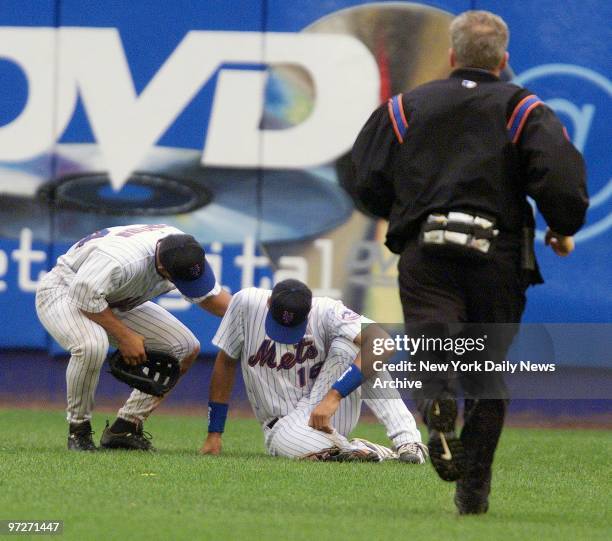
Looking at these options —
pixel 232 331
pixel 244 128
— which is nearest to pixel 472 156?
pixel 232 331

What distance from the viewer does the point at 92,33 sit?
12.5 meters

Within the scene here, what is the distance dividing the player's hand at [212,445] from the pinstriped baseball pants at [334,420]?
0.28 meters

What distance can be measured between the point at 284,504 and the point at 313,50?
7.00m

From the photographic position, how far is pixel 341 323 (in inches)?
329

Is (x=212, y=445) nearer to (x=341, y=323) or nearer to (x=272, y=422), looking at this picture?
(x=272, y=422)

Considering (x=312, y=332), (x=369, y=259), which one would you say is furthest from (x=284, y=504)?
(x=369, y=259)

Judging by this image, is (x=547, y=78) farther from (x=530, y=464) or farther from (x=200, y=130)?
(x=530, y=464)

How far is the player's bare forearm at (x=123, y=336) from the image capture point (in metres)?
8.24

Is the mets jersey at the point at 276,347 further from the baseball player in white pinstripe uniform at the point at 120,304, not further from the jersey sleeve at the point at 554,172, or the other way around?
the jersey sleeve at the point at 554,172

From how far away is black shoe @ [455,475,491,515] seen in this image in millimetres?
5785

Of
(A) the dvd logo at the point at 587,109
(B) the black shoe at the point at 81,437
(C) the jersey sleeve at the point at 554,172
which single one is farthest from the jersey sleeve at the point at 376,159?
(A) the dvd logo at the point at 587,109

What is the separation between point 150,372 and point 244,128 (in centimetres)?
441

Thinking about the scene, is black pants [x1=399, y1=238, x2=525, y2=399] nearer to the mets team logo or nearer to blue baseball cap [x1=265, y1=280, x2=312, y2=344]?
blue baseball cap [x1=265, y1=280, x2=312, y2=344]

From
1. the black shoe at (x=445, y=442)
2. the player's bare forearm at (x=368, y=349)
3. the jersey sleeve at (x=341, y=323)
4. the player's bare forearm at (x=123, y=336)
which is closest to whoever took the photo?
the black shoe at (x=445, y=442)
